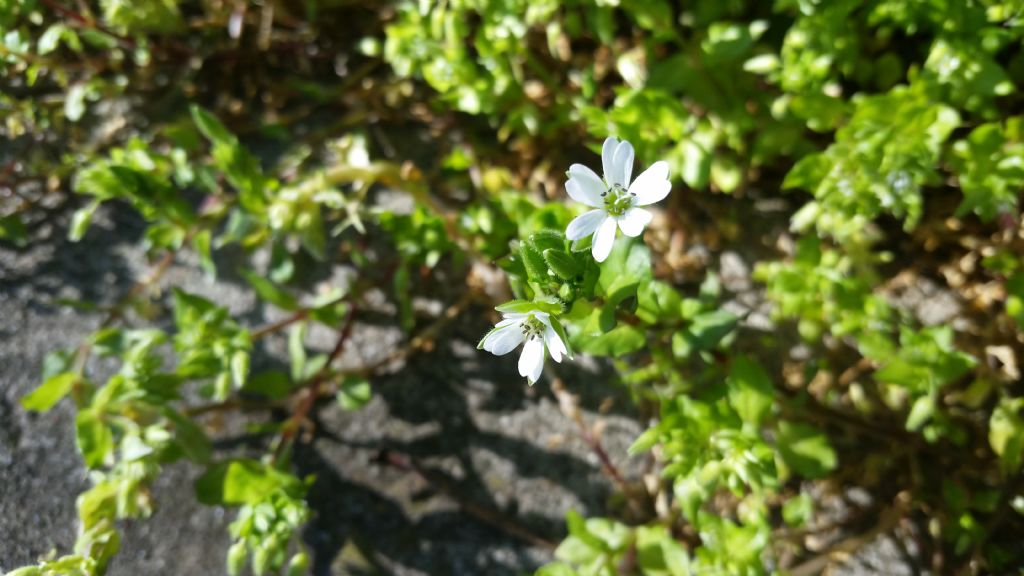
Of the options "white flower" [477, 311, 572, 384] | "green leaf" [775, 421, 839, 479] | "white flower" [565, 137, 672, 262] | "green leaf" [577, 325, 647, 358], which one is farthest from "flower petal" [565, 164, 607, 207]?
"green leaf" [775, 421, 839, 479]

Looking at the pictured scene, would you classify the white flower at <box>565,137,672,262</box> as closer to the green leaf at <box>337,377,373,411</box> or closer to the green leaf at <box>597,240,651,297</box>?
the green leaf at <box>597,240,651,297</box>

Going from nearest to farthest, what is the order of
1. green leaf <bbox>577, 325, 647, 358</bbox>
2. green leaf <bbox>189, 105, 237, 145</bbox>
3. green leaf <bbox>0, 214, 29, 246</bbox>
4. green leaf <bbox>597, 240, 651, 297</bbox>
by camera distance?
green leaf <bbox>597, 240, 651, 297</bbox> → green leaf <bbox>577, 325, 647, 358</bbox> → green leaf <bbox>189, 105, 237, 145</bbox> → green leaf <bbox>0, 214, 29, 246</bbox>

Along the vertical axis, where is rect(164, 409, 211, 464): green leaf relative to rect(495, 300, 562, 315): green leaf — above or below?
below

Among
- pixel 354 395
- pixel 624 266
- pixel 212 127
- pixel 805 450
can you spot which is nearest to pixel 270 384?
pixel 354 395

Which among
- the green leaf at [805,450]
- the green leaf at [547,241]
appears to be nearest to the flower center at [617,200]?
the green leaf at [547,241]

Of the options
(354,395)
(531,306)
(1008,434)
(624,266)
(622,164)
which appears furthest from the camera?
(354,395)

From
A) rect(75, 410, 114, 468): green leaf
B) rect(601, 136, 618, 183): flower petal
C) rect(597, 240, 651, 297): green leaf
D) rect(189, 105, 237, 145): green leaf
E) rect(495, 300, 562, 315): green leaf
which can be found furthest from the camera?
rect(189, 105, 237, 145): green leaf

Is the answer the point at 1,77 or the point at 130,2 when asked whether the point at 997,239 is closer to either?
the point at 130,2

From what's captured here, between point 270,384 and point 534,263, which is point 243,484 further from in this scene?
point 534,263
